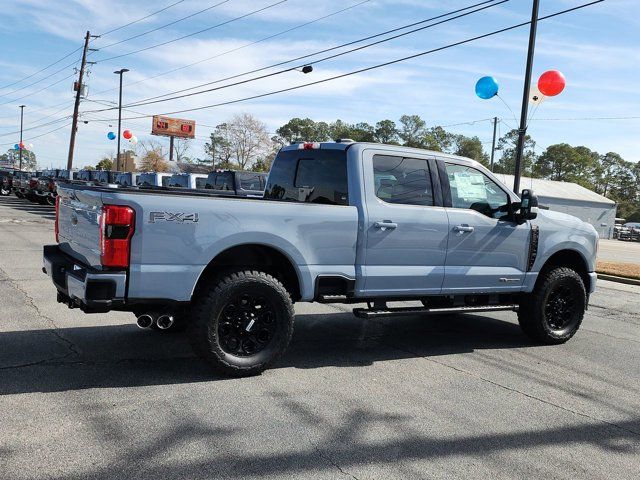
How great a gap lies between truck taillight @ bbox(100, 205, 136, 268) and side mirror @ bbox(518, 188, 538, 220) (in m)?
3.93

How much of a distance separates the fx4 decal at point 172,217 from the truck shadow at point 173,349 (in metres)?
1.30

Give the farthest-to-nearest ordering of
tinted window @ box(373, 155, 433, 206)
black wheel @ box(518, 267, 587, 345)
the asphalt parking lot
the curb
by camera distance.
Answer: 1. the curb
2. black wheel @ box(518, 267, 587, 345)
3. tinted window @ box(373, 155, 433, 206)
4. the asphalt parking lot

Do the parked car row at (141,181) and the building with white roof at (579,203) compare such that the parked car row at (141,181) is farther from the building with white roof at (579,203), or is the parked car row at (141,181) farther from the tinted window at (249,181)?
the building with white roof at (579,203)

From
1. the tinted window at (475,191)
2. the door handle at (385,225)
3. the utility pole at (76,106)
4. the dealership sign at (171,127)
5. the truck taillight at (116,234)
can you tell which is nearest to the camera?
the truck taillight at (116,234)

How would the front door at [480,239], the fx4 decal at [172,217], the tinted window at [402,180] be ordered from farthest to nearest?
the front door at [480,239] → the tinted window at [402,180] → the fx4 decal at [172,217]

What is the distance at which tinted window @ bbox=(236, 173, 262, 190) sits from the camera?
15.6m

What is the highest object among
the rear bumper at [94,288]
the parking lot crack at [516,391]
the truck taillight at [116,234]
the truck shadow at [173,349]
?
the truck taillight at [116,234]

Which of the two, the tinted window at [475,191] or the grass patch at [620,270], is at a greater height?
the tinted window at [475,191]

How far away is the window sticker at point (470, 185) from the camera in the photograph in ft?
19.4

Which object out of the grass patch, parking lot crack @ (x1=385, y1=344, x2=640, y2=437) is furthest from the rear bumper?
the grass patch

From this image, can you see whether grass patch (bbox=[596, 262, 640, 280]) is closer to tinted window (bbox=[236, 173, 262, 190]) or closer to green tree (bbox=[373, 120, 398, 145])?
tinted window (bbox=[236, 173, 262, 190])

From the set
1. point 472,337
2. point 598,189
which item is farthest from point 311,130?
point 472,337

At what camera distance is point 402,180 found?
5.54 metres

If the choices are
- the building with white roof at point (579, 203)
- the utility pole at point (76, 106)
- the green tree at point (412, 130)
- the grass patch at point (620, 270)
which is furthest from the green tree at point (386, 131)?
the grass patch at point (620, 270)
